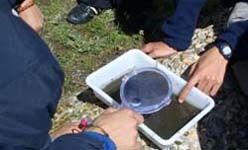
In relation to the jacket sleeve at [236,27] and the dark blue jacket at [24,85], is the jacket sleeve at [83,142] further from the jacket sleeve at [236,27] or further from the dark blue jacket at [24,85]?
the jacket sleeve at [236,27]

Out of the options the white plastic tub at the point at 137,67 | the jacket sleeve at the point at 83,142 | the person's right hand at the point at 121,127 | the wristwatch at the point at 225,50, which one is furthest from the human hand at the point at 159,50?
the jacket sleeve at the point at 83,142

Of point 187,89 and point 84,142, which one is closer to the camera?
point 84,142

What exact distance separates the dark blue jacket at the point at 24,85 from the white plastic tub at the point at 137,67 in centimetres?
84

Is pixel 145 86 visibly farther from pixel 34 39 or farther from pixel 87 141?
pixel 34 39

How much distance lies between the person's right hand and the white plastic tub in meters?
0.29

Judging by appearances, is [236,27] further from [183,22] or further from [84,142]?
[84,142]

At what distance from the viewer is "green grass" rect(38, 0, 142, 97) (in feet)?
11.1

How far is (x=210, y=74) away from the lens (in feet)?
9.28

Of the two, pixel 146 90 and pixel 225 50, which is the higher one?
pixel 225 50

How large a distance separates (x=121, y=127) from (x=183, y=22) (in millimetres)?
826

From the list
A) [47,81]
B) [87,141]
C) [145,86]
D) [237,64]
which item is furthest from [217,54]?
[47,81]

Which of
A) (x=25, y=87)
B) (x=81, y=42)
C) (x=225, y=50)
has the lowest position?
(x=81, y=42)

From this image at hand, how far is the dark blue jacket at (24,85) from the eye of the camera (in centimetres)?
174

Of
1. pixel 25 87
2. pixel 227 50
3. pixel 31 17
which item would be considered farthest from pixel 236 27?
pixel 25 87
